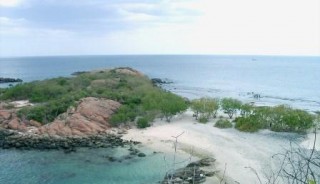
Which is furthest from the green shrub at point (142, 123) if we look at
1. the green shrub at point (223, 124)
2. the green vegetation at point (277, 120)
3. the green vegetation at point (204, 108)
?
the green vegetation at point (277, 120)

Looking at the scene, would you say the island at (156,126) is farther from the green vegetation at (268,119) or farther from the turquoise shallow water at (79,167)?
the turquoise shallow water at (79,167)

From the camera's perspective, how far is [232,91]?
373 feet

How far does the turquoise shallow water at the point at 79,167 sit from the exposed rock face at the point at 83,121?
649 cm

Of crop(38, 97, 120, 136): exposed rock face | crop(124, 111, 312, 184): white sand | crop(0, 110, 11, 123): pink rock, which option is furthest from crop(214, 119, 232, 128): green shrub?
crop(0, 110, 11, 123): pink rock

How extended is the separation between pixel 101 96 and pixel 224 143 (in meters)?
26.7

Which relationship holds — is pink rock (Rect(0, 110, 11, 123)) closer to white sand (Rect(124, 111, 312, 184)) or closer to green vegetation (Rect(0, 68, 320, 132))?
green vegetation (Rect(0, 68, 320, 132))

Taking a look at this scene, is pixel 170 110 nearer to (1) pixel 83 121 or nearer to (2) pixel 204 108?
(2) pixel 204 108

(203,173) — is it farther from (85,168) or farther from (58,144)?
A: (58,144)

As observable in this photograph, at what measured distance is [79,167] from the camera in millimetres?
38781

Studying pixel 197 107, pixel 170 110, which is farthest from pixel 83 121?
pixel 197 107

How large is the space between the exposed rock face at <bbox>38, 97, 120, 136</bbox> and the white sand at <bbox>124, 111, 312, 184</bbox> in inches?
202

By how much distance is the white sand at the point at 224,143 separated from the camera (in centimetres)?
3700

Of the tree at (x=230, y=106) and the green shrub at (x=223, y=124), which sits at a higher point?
the tree at (x=230, y=106)

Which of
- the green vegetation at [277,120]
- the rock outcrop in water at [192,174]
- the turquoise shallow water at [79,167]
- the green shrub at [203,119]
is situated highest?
the green vegetation at [277,120]
